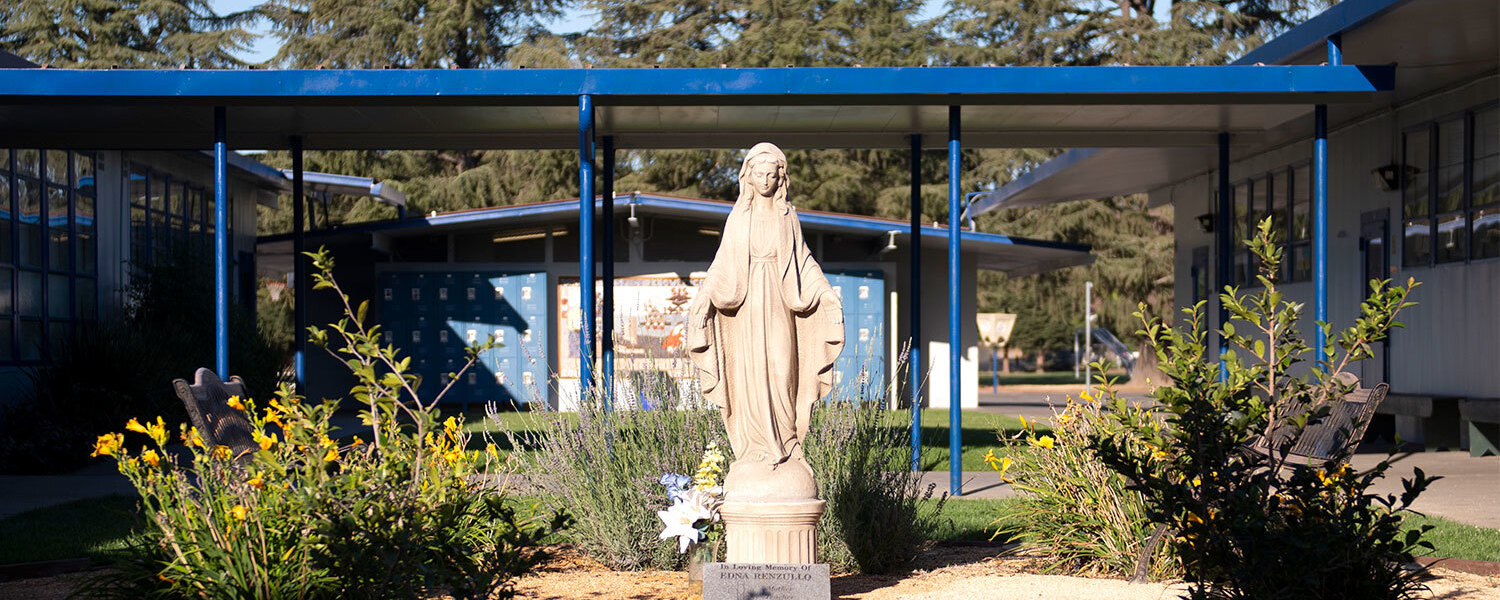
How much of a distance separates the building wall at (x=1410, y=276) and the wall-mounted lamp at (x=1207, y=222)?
1850 millimetres

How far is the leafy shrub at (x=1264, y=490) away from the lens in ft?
16.1

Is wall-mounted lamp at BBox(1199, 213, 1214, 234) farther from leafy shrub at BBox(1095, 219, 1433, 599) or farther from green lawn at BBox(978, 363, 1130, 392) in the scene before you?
leafy shrub at BBox(1095, 219, 1433, 599)

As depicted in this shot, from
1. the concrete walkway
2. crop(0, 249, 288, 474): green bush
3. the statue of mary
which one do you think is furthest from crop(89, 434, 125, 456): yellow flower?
crop(0, 249, 288, 474): green bush

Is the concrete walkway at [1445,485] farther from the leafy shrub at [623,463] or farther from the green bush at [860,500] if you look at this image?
Result: the leafy shrub at [623,463]

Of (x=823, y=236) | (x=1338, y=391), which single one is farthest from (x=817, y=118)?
(x=823, y=236)

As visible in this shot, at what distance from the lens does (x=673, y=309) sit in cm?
2091

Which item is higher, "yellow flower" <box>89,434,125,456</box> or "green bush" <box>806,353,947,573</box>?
"yellow flower" <box>89,434,125,456</box>

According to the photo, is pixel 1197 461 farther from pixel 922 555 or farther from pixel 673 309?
pixel 673 309

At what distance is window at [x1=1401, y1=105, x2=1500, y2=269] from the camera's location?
41.3 feet

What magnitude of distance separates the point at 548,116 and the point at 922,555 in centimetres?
524

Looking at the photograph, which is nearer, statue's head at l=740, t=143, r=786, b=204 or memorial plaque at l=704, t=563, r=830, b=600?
memorial plaque at l=704, t=563, r=830, b=600

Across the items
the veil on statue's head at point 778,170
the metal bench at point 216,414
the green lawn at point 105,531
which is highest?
the veil on statue's head at point 778,170

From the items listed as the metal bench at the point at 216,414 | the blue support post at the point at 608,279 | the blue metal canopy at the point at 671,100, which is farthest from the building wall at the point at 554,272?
the metal bench at the point at 216,414

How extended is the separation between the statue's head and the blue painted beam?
3.85 meters
